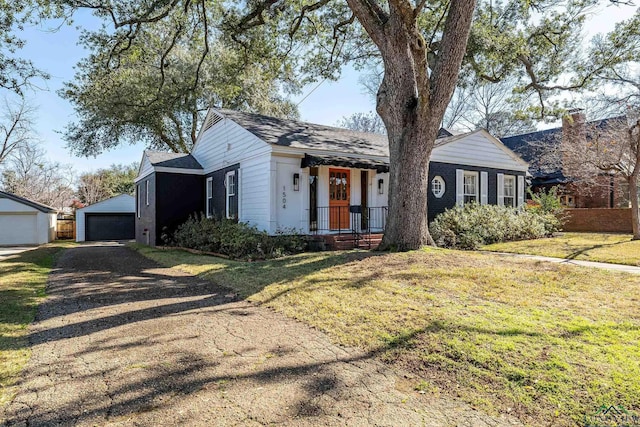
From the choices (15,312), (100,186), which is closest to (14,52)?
(15,312)

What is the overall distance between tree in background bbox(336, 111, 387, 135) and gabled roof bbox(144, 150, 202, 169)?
20853 mm

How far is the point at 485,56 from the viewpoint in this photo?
12.9m

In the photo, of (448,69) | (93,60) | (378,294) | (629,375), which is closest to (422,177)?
(448,69)

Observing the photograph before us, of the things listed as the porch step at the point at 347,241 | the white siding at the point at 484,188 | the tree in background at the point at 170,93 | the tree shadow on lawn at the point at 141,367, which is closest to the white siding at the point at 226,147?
the tree in background at the point at 170,93

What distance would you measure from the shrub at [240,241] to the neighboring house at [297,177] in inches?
23.6

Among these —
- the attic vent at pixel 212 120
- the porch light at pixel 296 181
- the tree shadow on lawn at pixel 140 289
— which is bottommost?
the tree shadow on lawn at pixel 140 289

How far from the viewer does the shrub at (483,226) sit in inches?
439

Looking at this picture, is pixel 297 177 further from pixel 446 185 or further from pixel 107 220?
pixel 107 220

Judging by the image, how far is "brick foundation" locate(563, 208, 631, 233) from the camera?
15875mm

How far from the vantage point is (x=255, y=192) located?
1154 cm

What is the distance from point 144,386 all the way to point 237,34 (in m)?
11.5

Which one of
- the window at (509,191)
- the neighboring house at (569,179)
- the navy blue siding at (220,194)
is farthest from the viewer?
the neighboring house at (569,179)

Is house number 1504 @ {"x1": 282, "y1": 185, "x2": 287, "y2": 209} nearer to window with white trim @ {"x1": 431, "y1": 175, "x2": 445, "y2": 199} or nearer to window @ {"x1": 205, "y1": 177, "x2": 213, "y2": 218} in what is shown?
window @ {"x1": 205, "y1": 177, "x2": 213, "y2": 218}

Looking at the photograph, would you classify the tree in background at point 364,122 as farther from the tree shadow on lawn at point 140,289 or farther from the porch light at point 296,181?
the tree shadow on lawn at point 140,289
